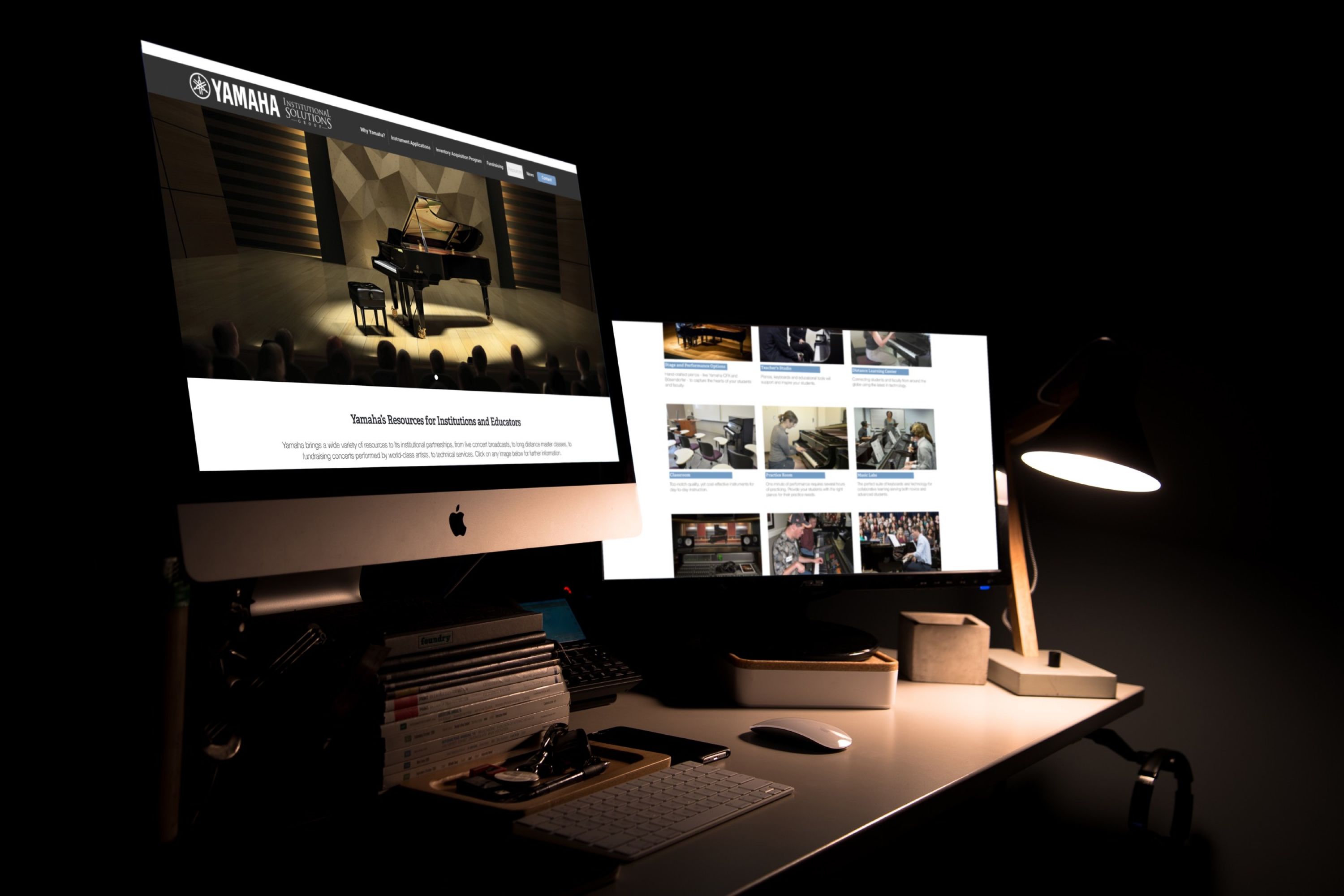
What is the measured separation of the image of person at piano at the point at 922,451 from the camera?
138 centimetres

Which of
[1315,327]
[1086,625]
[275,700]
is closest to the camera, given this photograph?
[275,700]

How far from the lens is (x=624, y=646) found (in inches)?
55.8

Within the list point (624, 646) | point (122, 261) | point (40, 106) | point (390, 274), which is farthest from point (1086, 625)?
point (40, 106)

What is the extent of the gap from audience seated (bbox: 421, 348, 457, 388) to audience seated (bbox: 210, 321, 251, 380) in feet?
0.63

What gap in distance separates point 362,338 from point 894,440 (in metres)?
0.85

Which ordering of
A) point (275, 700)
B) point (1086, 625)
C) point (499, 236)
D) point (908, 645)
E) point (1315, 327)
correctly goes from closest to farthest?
point (275, 700), point (499, 236), point (908, 645), point (1315, 327), point (1086, 625)

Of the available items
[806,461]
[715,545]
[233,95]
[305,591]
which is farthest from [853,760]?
[233,95]

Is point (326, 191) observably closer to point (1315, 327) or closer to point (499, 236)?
point (499, 236)

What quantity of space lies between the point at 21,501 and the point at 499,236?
622 millimetres

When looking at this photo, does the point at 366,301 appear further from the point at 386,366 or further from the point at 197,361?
the point at 197,361

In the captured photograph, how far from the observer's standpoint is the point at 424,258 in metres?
0.96

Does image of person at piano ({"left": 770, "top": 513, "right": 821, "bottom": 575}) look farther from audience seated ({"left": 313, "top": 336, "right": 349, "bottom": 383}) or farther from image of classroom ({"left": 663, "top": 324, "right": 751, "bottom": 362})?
audience seated ({"left": 313, "top": 336, "right": 349, "bottom": 383})

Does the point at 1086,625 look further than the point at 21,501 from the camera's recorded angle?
Yes
